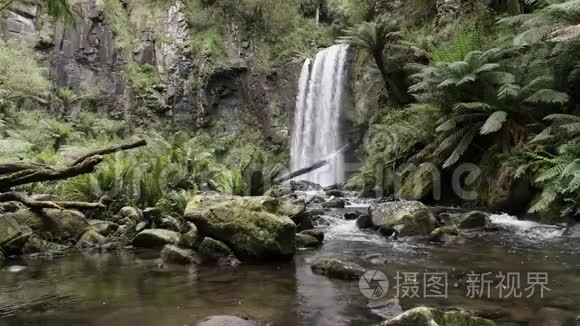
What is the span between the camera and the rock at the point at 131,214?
24.6 feet

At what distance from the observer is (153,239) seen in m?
6.76

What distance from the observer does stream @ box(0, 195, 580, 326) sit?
11.8 feet

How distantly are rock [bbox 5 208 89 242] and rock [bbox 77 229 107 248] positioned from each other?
0.50 feet

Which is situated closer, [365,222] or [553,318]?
[553,318]

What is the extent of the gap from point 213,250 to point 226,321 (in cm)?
241

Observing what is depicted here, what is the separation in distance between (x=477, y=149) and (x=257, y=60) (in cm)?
1386

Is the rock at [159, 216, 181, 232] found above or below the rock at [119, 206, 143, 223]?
below

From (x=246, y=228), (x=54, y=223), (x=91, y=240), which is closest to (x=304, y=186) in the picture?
(x=91, y=240)

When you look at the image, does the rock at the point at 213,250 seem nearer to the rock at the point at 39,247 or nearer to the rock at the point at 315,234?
the rock at the point at 315,234

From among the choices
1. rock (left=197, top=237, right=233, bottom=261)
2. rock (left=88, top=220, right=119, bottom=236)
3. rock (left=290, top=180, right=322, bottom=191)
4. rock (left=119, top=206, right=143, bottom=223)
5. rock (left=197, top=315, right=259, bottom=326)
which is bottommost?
rock (left=197, top=315, right=259, bottom=326)

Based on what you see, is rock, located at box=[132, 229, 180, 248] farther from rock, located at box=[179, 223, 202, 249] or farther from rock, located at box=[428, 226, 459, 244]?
rock, located at box=[428, 226, 459, 244]

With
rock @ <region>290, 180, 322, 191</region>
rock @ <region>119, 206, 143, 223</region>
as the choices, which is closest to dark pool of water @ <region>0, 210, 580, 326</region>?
rock @ <region>119, 206, 143, 223</region>

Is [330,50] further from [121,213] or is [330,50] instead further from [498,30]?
[121,213]

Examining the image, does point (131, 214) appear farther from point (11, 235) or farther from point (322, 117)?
point (322, 117)
